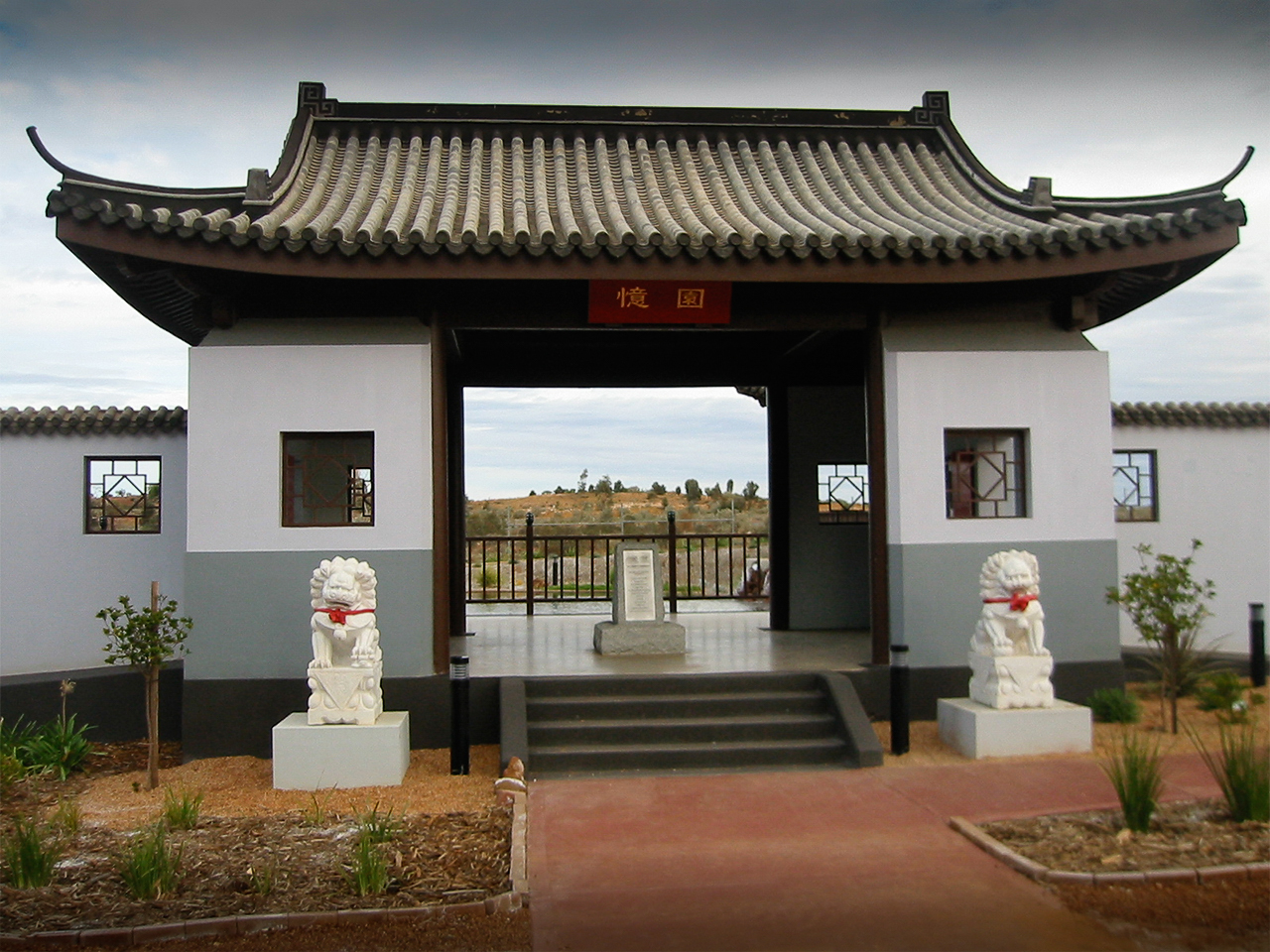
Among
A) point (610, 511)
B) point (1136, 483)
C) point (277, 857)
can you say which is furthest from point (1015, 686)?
point (610, 511)

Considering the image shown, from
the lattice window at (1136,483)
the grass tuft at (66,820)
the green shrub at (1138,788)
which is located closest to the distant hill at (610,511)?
the lattice window at (1136,483)

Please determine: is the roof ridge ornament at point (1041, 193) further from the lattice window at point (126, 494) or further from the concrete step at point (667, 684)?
the lattice window at point (126, 494)

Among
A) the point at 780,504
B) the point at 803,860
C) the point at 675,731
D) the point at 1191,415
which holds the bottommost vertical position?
the point at 803,860

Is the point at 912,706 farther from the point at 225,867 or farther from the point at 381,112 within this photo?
the point at 381,112

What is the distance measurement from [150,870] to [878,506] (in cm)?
546

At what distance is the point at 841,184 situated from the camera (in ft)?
30.7

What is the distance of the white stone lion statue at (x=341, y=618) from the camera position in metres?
6.30

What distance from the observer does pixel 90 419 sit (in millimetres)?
8508

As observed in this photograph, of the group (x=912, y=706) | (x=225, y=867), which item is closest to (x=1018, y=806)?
(x=912, y=706)

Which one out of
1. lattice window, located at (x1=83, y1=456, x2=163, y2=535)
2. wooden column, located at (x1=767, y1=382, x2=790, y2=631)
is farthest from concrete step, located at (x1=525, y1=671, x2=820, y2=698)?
lattice window, located at (x1=83, y1=456, x2=163, y2=535)

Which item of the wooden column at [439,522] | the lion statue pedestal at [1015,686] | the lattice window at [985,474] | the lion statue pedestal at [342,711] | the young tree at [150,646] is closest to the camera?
the lion statue pedestal at [342,711]

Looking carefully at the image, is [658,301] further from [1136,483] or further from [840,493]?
[1136,483]

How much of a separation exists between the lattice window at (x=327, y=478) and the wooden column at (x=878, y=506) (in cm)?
383

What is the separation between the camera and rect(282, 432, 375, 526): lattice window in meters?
7.39
